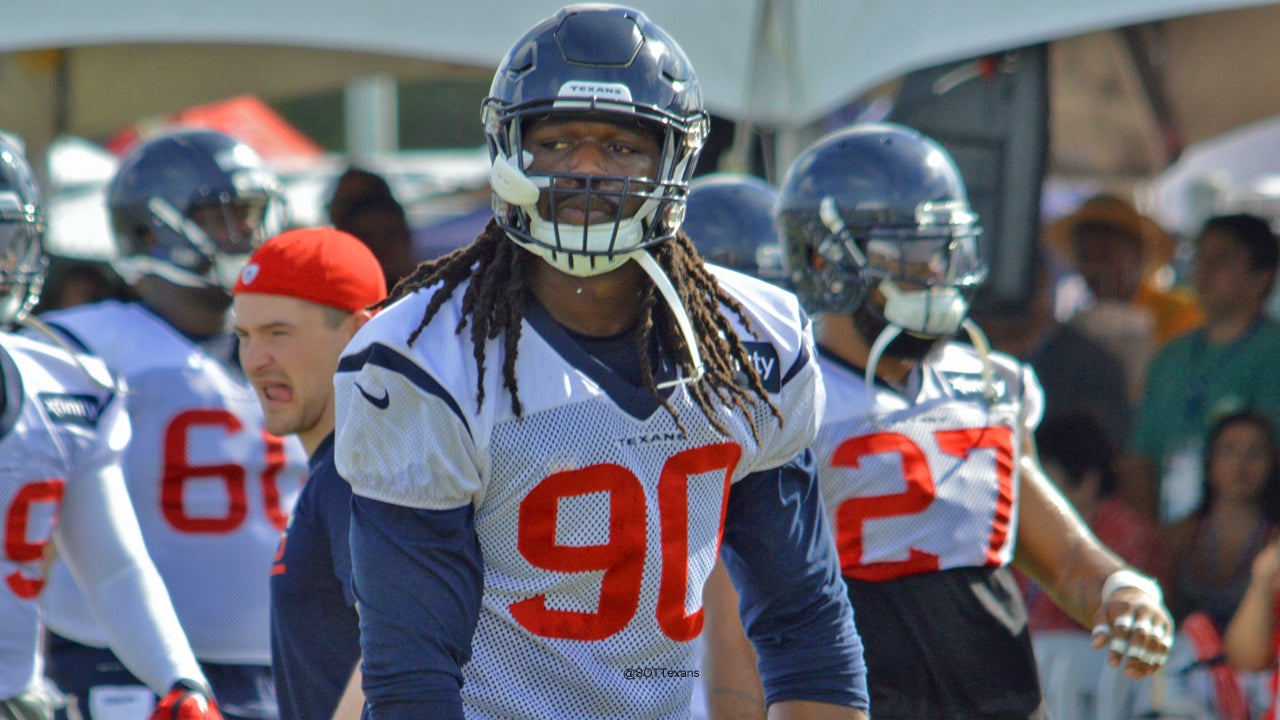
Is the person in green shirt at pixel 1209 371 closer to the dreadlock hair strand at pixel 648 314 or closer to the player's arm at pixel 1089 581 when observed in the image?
the player's arm at pixel 1089 581

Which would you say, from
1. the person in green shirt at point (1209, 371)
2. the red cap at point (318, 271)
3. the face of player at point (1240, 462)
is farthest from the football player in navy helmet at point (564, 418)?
the person in green shirt at point (1209, 371)

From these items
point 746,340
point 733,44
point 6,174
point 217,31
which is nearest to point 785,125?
point 733,44

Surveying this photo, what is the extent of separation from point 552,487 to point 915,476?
1220 millimetres

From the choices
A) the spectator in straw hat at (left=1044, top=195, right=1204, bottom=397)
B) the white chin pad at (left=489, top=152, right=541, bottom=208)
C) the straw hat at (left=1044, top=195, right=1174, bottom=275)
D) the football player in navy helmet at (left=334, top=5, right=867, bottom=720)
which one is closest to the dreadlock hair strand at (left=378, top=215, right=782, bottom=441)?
the football player in navy helmet at (left=334, top=5, right=867, bottom=720)

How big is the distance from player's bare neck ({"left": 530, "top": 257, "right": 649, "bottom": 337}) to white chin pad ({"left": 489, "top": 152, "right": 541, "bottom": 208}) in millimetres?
133

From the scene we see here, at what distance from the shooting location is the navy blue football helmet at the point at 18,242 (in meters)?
3.20

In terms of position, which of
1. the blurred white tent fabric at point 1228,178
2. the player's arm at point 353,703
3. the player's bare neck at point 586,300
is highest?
the player's bare neck at point 586,300

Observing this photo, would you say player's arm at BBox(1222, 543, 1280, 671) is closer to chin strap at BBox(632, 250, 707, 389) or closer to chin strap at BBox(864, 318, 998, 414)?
chin strap at BBox(864, 318, 998, 414)

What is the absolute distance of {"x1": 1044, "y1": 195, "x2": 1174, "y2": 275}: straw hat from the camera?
292 inches

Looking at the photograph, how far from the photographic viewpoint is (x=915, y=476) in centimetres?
314

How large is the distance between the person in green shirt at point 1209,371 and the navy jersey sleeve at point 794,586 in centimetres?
390

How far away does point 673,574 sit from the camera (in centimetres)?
218

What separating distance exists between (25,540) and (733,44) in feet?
10.1

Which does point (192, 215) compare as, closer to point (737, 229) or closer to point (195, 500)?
point (195, 500)
